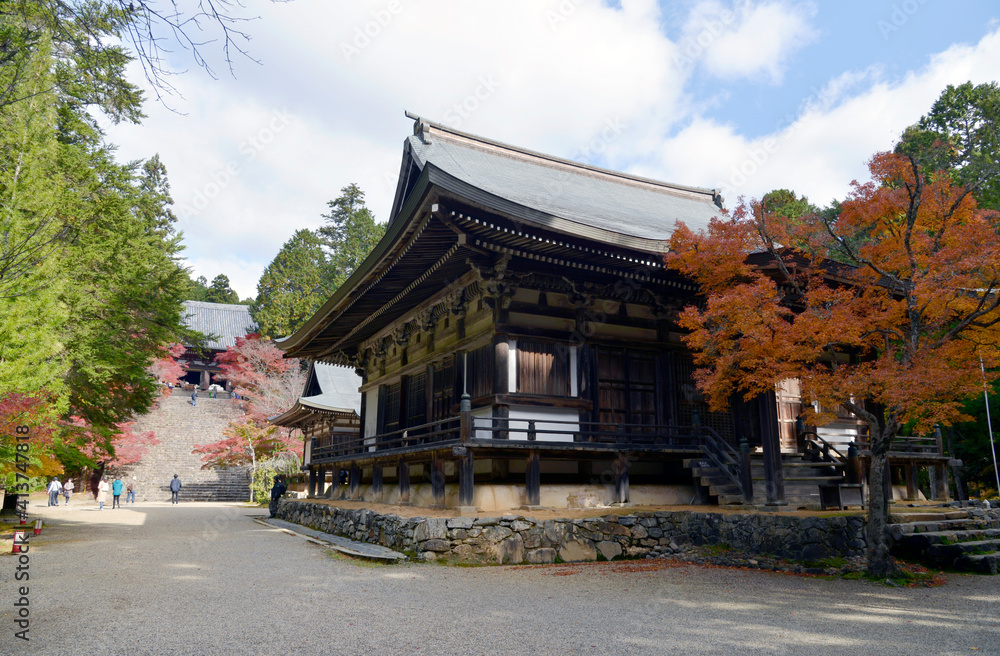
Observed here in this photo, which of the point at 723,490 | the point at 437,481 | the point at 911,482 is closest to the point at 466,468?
the point at 437,481

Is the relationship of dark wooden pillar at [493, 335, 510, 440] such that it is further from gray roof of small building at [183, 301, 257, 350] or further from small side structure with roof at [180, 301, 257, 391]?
gray roof of small building at [183, 301, 257, 350]

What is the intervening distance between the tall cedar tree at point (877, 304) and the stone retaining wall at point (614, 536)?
1.03m

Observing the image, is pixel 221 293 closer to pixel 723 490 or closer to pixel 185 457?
pixel 185 457

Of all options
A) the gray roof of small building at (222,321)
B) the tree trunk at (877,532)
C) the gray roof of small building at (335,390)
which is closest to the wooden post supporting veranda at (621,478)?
the tree trunk at (877,532)

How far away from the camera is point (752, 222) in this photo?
10.9m

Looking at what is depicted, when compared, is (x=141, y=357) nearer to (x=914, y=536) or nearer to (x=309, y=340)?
(x=309, y=340)

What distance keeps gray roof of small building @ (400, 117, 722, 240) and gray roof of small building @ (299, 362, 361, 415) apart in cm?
1375

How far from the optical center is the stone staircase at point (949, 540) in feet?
30.3

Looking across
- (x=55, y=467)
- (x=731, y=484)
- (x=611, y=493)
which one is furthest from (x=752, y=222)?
(x=55, y=467)

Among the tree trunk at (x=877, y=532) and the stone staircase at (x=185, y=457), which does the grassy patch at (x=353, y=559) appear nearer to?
the tree trunk at (x=877, y=532)

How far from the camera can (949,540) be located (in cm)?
982

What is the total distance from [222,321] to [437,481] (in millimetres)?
56671

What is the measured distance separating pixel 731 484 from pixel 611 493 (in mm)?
2382

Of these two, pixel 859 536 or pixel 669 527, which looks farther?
pixel 669 527
